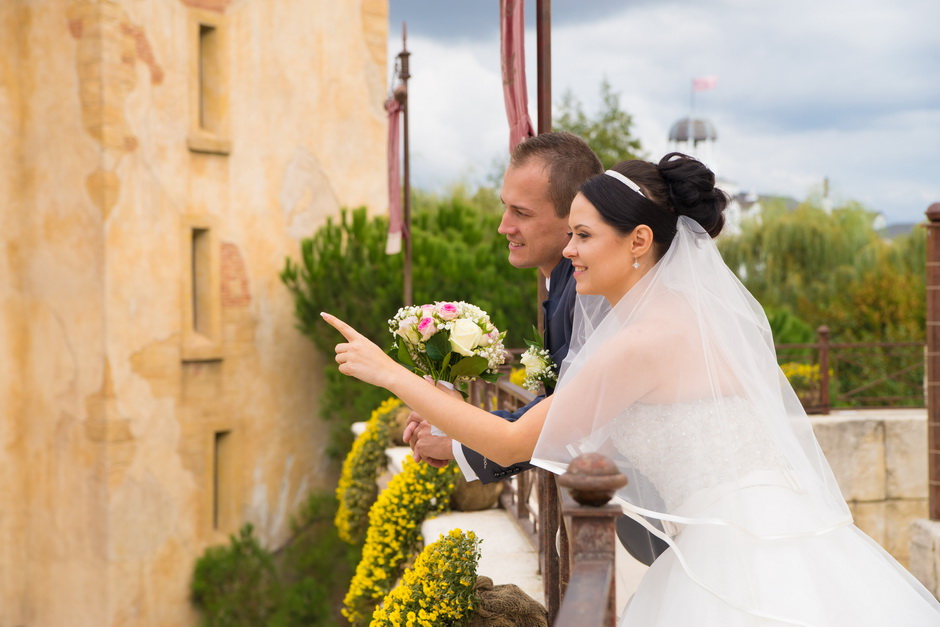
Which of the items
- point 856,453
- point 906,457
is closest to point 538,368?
point 856,453

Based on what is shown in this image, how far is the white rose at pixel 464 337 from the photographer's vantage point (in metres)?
2.66

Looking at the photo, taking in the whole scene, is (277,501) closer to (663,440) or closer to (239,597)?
(239,597)

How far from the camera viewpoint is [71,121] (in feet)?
41.0

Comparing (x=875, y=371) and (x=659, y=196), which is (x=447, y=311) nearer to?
(x=659, y=196)

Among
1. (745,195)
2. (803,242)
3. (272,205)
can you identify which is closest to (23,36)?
(272,205)

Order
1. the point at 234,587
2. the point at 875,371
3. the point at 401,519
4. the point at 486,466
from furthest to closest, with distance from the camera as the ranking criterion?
the point at 875,371, the point at 234,587, the point at 401,519, the point at 486,466

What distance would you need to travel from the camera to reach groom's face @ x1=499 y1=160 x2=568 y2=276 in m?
2.78

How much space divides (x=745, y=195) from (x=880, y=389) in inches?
1775

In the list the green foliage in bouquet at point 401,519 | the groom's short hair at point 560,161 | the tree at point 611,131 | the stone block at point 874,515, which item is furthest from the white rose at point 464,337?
the tree at point 611,131

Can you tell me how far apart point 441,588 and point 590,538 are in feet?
6.69

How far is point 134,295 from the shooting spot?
42.0 feet

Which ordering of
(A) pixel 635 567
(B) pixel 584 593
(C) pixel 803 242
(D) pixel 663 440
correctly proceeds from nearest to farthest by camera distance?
(B) pixel 584 593
(D) pixel 663 440
(A) pixel 635 567
(C) pixel 803 242

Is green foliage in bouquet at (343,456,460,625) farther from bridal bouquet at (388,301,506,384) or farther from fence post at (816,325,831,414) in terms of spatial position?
fence post at (816,325,831,414)

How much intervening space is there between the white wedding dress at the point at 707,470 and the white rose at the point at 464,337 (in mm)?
449
